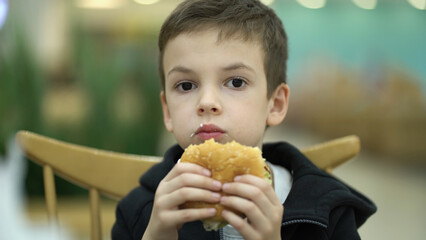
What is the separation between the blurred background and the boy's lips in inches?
87.5

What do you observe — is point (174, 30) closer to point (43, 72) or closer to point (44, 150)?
point (44, 150)

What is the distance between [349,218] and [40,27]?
3.85m

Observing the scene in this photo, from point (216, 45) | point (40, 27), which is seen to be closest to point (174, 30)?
point (216, 45)

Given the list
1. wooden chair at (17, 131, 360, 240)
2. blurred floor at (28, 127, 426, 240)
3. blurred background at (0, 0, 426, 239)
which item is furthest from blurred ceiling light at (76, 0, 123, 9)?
wooden chair at (17, 131, 360, 240)

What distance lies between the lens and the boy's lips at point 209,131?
0.91 m

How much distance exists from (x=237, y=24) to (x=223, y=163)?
38cm

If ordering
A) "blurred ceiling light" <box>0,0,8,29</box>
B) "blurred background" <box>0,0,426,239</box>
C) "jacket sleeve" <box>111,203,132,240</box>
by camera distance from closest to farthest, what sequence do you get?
"jacket sleeve" <box>111,203,132,240</box> → "blurred background" <box>0,0,426,239</box> → "blurred ceiling light" <box>0,0,8,29</box>

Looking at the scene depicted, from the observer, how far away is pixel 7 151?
369 centimetres

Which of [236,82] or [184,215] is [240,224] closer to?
[184,215]

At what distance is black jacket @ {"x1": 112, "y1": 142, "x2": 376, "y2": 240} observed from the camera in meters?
0.95

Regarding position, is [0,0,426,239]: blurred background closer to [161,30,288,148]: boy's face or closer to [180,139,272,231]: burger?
[161,30,288,148]: boy's face

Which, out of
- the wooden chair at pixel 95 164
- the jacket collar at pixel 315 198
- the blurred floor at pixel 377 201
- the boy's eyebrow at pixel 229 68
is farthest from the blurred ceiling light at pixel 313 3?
the boy's eyebrow at pixel 229 68

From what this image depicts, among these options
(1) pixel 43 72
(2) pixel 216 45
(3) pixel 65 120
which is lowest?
(3) pixel 65 120

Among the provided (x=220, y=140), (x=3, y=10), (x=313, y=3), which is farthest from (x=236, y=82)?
(x=313, y=3)
